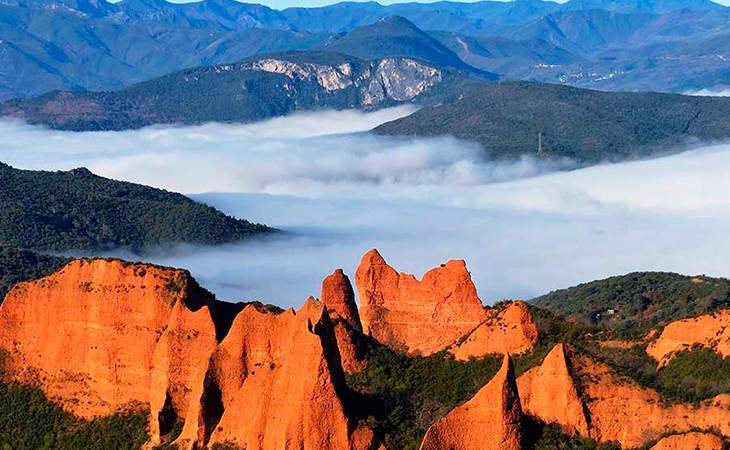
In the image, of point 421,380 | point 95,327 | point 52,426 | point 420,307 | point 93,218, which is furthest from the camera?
point 93,218

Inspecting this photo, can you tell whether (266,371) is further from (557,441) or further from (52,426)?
(52,426)

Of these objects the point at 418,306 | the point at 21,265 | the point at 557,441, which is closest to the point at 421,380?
the point at 557,441

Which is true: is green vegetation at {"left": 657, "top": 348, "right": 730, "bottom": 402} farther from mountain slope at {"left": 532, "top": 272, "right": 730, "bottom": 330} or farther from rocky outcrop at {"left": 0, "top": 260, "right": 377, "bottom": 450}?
mountain slope at {"left": 532, "top": 272, "right": 730, "bottom": 330}

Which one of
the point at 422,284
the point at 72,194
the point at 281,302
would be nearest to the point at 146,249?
the point at 72,194

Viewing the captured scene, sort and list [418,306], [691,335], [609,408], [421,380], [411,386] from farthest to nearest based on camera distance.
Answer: [418,306] < [691,335] < [421,380] < [411,386] < [609,408]

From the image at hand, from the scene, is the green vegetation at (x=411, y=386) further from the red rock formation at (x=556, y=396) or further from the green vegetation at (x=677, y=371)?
the green vegetation at (x=677, y=371)
